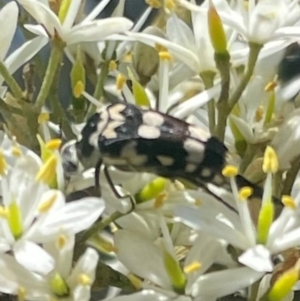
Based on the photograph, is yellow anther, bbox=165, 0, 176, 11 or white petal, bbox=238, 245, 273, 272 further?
yellow anther, bbox=165, 0, 176, 11

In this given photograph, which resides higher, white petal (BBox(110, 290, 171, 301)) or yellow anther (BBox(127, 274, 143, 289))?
white petal (BBox(110, 290, 171, 301))

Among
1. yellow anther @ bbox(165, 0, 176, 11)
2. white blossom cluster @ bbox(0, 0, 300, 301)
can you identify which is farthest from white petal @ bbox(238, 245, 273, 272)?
yellow anther @ bbox(165, 0, 176, 11)

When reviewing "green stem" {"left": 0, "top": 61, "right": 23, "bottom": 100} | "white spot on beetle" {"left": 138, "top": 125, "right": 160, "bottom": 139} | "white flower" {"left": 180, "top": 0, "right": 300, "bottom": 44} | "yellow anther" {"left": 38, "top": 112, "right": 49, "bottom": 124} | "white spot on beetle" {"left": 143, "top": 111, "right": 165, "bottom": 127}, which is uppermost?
"white flower" {"left": 180, "top": 0, "right": 300, "bottom": 44}

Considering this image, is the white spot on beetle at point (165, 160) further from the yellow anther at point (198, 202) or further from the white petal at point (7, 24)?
the white petal at point (7, 24)

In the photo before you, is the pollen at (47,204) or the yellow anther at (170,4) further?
the yellow anther at (170,4)

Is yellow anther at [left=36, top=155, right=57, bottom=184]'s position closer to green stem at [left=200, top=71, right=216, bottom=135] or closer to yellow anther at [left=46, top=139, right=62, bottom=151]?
yellow anther at [left=46, top=139, right=62, bottom=151]

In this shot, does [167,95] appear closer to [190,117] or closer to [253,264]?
[190,117]

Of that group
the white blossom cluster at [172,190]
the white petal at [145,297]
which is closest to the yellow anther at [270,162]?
the white blossom cluster at [172,190]

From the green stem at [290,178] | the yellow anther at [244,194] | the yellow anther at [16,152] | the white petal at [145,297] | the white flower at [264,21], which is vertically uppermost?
the white flower at [264,21]
